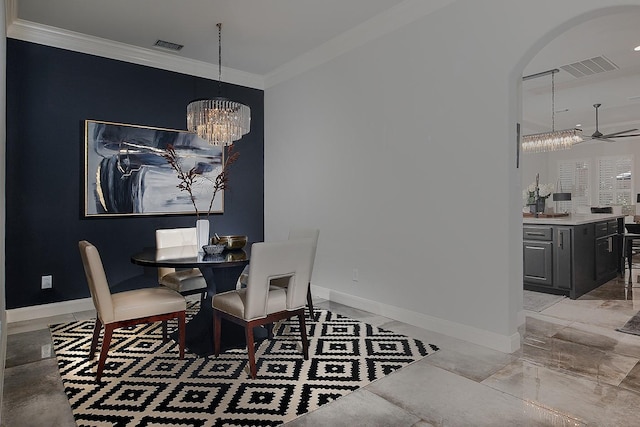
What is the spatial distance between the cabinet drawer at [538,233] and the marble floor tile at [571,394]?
245 centimetres

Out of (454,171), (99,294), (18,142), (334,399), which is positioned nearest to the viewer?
(334,399)

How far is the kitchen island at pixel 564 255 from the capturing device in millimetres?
4430

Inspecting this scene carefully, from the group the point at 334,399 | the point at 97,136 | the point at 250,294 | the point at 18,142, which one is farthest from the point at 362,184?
the point at 18,142

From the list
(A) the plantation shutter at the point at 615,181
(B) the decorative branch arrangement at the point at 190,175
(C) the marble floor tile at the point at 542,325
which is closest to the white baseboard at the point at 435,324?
(C) the marble floor tile at the point at 542,325

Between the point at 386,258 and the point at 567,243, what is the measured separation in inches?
88.5

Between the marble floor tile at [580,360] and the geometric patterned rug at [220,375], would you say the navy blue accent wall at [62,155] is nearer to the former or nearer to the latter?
the geometric patterned rug at [220,375]

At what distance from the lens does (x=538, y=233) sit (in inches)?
185

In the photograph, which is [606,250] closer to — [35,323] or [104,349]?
[104,349]

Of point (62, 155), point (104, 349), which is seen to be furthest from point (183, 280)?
point (62, 155)

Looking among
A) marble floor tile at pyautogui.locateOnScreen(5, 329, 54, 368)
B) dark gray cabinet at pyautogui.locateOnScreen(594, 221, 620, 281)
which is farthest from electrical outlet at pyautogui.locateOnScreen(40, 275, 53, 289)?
dark gray cabinet at pyautogui.locateOnScreen(594, 221, 620, 281)

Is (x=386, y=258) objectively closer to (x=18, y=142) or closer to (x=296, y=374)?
(x=296, y=374)

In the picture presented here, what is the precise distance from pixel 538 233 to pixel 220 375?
3971mm

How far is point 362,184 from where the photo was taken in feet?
13.2

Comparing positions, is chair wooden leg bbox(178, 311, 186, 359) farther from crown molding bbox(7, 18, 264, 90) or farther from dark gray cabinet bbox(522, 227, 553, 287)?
dark gray cabinet bbox(522, 227, 553, 287)
